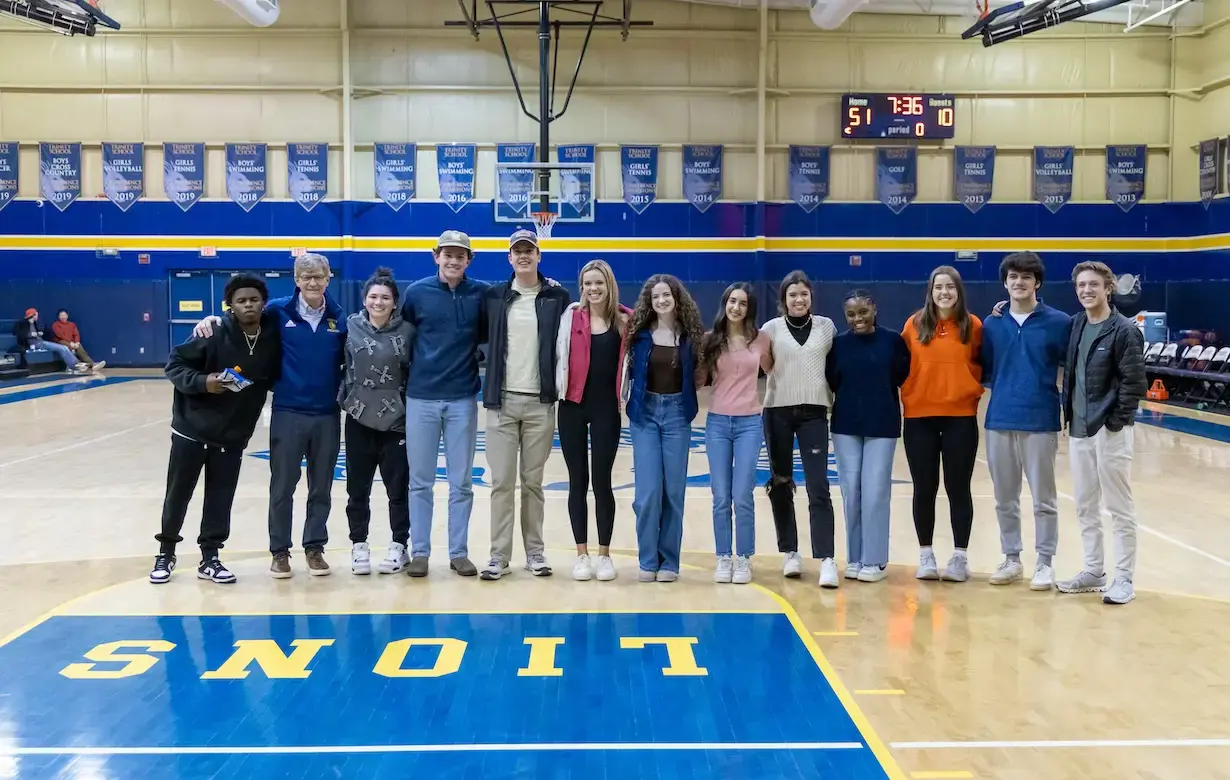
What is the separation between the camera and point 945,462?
5672 mm

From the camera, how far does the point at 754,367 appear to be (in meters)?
5.61

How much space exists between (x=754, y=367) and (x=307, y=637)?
2547mm

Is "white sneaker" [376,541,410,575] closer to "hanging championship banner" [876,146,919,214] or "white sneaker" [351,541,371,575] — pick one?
"white sneaker" [351,541,371,575]

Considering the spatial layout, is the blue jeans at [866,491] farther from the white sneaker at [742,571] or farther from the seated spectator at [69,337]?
the seated spectator at [69,337]

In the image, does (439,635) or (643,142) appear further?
(643,142)

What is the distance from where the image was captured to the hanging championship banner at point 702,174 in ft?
71.3

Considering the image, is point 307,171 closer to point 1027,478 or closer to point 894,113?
point 894,113

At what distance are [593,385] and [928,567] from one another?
2023mm

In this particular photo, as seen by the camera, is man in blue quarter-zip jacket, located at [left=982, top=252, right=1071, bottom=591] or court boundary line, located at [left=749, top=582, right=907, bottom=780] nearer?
court boundary line, located at [left=749, top=582, right=907, bottom=780]

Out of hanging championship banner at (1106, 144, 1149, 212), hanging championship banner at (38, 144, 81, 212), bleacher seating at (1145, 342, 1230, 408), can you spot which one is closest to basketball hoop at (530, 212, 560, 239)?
hanging championship banner at (38, 144, 81, 212)

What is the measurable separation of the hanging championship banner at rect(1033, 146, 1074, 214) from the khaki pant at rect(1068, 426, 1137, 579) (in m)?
17.8

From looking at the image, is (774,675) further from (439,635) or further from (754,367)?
(754,367)

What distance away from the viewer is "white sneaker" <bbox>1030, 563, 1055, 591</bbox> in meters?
5.51

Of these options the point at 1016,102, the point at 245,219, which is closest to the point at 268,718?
the point at 245,219
